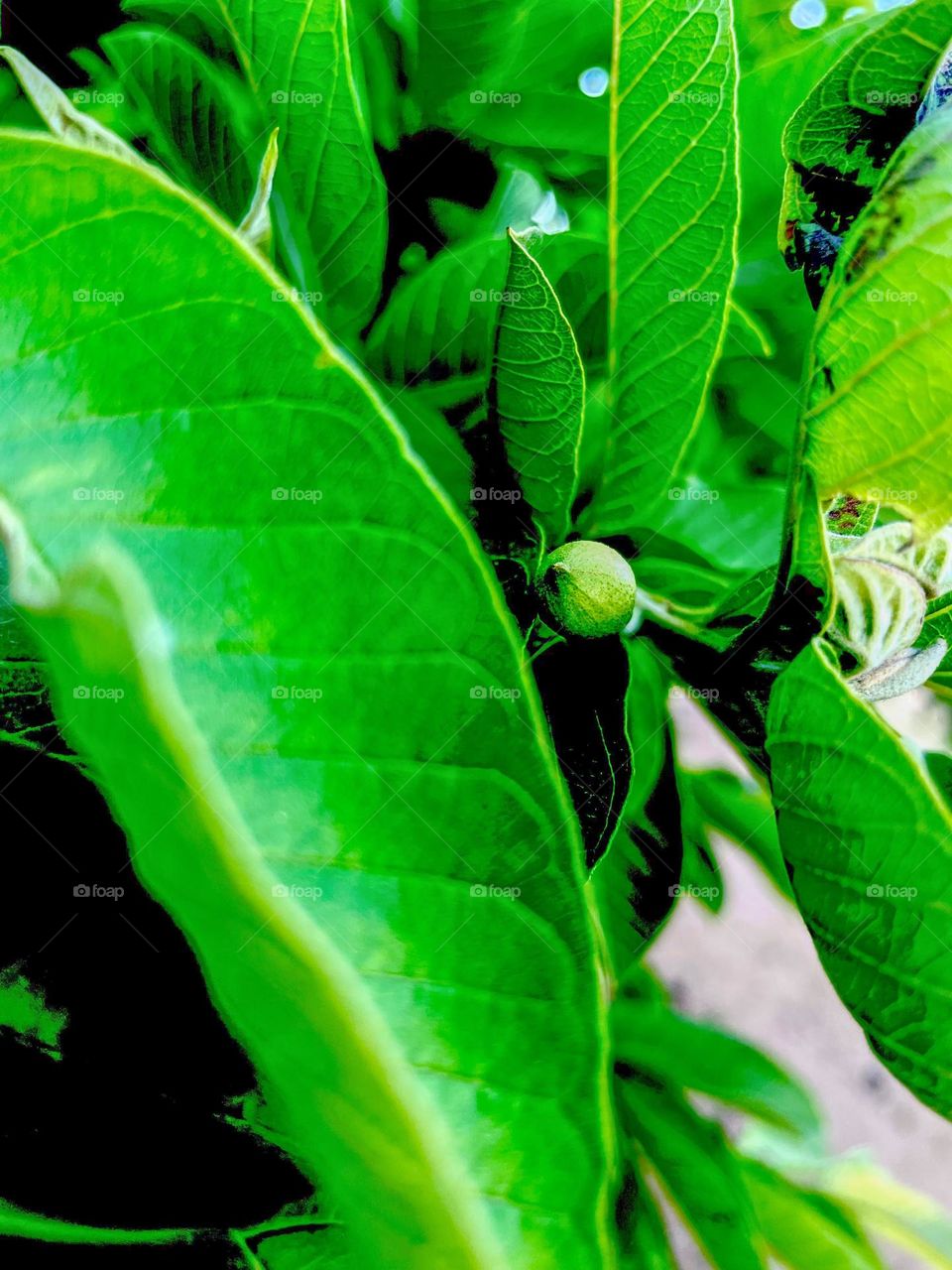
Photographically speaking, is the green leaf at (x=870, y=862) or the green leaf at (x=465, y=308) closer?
the green leaf at (x=870, y=862)

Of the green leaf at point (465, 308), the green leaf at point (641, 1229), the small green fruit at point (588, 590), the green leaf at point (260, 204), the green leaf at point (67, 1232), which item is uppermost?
the green leaf at point (260, 204)

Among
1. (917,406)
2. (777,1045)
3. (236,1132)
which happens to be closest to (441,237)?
(917,406)

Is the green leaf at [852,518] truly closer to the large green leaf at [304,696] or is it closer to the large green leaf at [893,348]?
the large green leaf at [893,348]

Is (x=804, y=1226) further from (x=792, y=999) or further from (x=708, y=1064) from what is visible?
(x=792, y=999)

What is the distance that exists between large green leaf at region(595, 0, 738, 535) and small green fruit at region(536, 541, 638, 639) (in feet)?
0.19

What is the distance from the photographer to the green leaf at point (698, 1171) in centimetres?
37

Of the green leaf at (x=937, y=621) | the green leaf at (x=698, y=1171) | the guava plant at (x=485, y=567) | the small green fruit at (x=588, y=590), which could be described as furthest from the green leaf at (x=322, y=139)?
the green leaf at (x=698, y=1171)

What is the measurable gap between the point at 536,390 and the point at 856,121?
0.11m

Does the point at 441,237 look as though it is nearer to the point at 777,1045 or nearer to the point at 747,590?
the point at 747,590

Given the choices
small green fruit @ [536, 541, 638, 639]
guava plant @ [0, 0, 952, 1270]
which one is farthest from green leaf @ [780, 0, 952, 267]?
small green fruit @ [536, 541, 638, 639]

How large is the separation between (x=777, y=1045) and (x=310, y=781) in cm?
46

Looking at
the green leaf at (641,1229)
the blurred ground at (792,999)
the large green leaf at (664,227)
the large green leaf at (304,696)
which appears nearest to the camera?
the large green leaf at (304,696)

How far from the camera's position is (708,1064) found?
0.43m

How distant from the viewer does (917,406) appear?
0.70 ft
